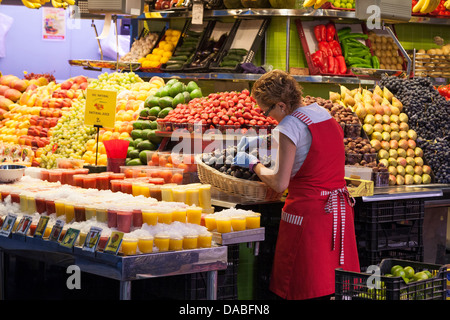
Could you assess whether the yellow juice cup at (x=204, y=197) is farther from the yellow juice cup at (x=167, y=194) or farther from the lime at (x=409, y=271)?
the lime at (x=409, y=271)

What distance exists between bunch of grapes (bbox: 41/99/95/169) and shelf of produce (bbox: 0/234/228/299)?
2.84 m

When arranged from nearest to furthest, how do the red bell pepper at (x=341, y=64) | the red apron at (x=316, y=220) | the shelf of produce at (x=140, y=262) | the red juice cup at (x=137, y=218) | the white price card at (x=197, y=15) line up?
the shelf of produce at (x=140, y=262), the red juice cup at (x=137, y=218), the red apron at (x=316, y=220), the white price card at (x=197, y=15), the red bell pepper at (x=341, y=64)

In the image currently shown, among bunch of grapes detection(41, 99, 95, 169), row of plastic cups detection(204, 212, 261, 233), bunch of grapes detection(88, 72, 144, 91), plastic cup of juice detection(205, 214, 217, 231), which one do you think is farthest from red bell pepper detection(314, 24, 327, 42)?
plastic cup of juice detection(205, 214, 217, 231)

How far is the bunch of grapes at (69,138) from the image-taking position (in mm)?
5812

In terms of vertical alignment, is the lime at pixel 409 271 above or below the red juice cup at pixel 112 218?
below

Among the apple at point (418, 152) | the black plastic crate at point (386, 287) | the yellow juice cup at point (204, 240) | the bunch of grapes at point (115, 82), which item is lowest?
the black plastic crate at point (386, 287)

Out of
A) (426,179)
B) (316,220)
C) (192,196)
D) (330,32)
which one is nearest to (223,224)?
(192,196)

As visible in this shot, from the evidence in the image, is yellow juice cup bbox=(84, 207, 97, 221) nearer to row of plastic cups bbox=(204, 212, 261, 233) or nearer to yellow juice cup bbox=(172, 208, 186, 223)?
yellow juice cup bbox=(172, 208, 186, 223)

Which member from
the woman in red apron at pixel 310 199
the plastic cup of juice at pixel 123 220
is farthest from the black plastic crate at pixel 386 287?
the plastic cup of juice at pixel 123 220

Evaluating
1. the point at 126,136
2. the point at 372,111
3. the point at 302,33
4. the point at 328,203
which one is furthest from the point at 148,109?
the point at 302,33

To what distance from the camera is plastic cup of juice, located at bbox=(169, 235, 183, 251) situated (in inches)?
108

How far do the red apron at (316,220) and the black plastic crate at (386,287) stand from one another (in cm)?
76

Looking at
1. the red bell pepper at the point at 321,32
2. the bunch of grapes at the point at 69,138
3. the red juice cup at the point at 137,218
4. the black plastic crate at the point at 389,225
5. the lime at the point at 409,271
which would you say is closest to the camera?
the red juice cup at the point at 137,218
